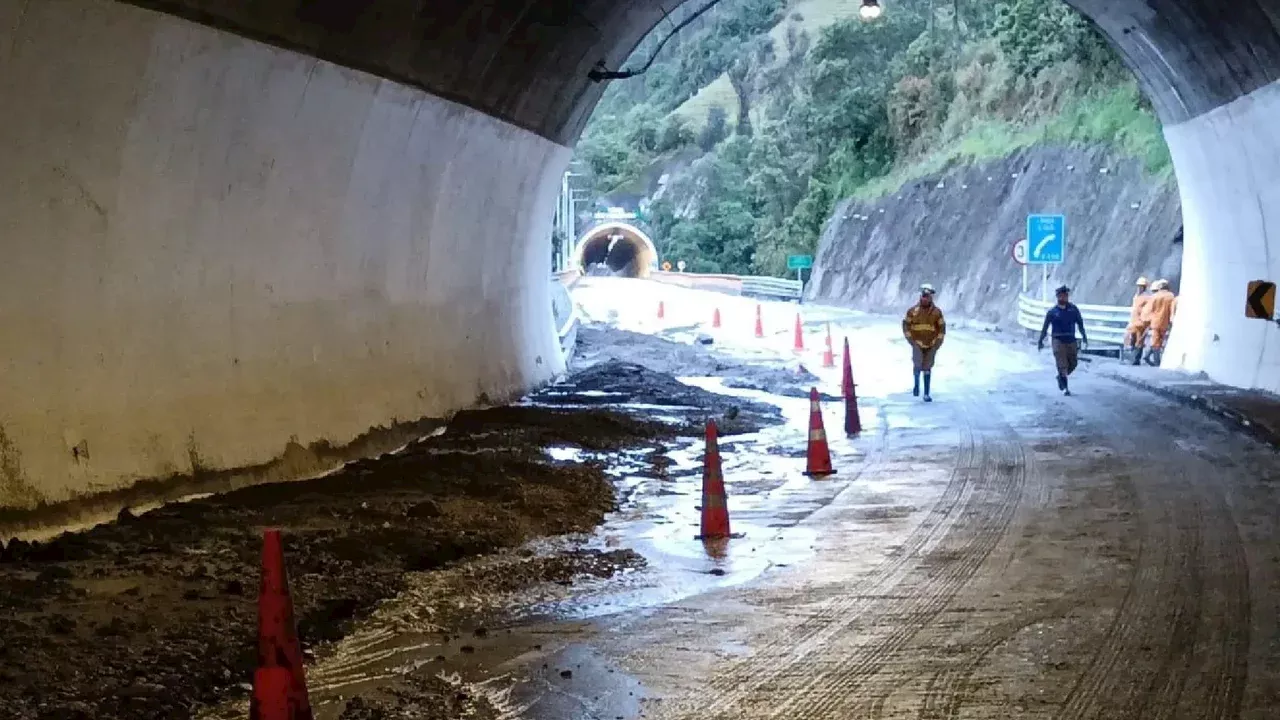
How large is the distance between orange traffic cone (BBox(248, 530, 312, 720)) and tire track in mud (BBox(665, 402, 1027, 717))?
1.57m

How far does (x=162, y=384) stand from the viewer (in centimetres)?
870

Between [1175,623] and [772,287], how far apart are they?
51723mm

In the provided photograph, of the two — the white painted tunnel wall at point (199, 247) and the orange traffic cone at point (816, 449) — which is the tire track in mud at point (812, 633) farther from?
the white painted tunnel wall at point (199, 247)

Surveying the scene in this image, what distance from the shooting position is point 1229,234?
18641 mm

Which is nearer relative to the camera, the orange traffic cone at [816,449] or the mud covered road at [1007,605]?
the mud covered road at [1007,605]

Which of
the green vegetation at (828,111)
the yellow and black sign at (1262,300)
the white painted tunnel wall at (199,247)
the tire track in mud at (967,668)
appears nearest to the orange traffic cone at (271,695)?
the tire track in mud at (967,668)

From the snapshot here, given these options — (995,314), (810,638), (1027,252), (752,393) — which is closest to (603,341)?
(1027,252)

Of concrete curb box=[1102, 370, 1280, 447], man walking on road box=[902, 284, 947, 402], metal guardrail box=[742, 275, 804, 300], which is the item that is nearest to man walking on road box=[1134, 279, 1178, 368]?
concrete curb box=[1102, 370, 1280, 447]

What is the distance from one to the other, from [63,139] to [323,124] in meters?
3.12

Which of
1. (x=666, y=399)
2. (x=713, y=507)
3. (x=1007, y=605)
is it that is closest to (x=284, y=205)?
(x=713, y=507)

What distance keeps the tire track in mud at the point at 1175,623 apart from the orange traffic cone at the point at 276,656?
277 cm

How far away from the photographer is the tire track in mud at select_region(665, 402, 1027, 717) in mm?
5758

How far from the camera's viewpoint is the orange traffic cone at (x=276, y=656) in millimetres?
4789

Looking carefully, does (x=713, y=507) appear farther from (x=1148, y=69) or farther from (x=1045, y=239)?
(x=1045, y=239)
